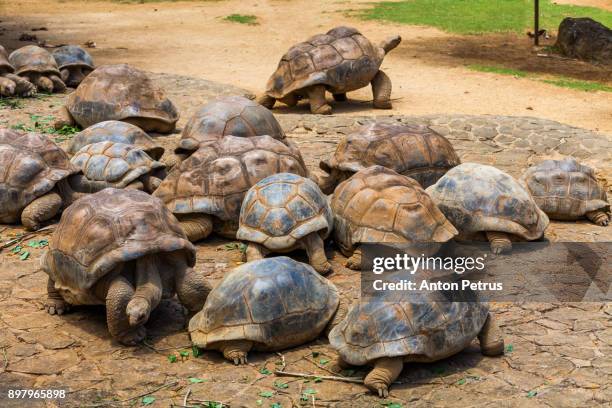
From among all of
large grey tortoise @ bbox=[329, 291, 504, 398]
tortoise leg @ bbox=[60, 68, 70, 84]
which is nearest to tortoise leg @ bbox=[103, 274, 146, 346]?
large grey tortoise @ bbox=[329, 291, 504, 398]

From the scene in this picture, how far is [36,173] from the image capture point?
26.5 feet

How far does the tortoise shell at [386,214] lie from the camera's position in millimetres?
6910

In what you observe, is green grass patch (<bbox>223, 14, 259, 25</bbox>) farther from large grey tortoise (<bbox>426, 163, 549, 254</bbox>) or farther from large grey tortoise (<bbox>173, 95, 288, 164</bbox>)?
large grey tortoise (<bbox>426, 163, 549, 254</bbox>)

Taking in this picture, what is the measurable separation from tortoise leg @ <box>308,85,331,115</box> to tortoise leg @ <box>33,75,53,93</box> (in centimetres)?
402

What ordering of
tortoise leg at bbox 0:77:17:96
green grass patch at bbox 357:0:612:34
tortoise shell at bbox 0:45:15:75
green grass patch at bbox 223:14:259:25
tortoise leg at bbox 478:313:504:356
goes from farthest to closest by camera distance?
1. green grass patch at bbox 223:14:259:25
2. green grass patch at bbox 357:0:612:34
3. tortoise shell at bbox 0:45:15:75
4. tortoise leg at bbox 0:77:17:96
5. tortoise leg at bbox 478:313:504:356

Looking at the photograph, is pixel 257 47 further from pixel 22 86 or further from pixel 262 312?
pixel 262 312

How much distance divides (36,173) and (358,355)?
4207mm

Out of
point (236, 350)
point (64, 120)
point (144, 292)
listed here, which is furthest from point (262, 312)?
point (64, 120)

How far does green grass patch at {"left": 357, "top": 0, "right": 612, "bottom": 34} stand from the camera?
20.2m

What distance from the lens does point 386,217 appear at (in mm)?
6961

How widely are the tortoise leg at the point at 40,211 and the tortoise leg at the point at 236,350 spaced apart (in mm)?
3117

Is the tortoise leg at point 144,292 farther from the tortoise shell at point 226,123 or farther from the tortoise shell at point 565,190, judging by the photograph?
the tortoise shell at point 565,190

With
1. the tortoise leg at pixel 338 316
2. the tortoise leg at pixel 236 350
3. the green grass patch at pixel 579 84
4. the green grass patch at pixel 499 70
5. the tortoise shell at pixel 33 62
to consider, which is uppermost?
the tortoise shell at pixel 33 62

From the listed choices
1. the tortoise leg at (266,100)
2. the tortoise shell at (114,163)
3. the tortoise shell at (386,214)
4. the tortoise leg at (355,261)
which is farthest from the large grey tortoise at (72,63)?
the tortoise leg at (355,261)
